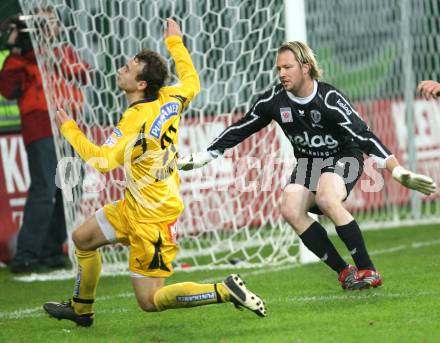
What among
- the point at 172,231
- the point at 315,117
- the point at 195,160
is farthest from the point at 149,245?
the point at 315,117

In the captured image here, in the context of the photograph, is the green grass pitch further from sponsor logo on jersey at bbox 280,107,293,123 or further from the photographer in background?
sponsor logo on jersey at bbox 280,107,293,123

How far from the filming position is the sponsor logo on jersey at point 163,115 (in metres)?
5.77

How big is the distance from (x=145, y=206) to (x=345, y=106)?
5.48ft

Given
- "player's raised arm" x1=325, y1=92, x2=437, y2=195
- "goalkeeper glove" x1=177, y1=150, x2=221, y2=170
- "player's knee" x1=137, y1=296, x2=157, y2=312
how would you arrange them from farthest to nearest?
"goalkeeper glove" x1=177, y1=150, x2=221, y2=170 < "player's raised arm" x1=325, y1=92, x2=437, y2=195 < "player's knee" x1=137, y1=296, x2=157, y2=312

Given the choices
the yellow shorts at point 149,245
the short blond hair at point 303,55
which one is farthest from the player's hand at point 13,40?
the yellow shorts at point 149,245

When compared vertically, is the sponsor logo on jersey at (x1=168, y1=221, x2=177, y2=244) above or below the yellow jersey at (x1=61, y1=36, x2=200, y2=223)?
below

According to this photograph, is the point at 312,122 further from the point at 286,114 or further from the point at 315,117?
the point at 286,114

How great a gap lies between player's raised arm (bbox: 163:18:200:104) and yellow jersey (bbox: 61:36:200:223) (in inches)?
4.7

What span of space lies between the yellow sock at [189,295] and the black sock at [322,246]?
1.43 metres

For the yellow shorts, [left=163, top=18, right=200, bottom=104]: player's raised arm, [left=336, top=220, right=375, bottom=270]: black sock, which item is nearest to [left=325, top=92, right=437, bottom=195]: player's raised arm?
[left=336, top=220, right=375, bottom=270]: black sock

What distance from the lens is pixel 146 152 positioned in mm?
5805

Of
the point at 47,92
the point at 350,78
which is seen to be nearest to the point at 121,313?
the point at 47,92

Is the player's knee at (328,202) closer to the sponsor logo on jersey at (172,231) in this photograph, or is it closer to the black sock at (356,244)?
the black sock at (356,244)

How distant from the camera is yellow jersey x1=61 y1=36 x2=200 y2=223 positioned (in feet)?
18.4
